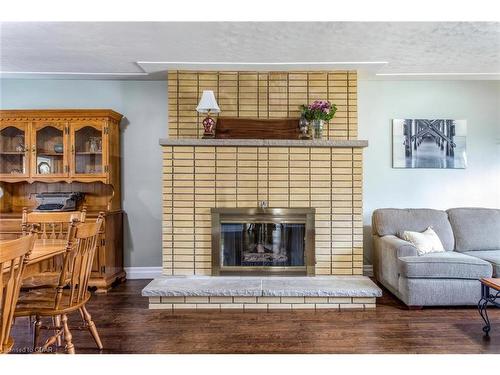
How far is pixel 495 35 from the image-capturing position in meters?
2.78

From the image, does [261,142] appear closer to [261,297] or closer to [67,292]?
[261,297]

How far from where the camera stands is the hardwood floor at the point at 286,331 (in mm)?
2301

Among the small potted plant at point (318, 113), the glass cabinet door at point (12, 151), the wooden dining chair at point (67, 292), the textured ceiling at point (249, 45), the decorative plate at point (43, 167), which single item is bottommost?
the wooden dining chair at point (67, 292)

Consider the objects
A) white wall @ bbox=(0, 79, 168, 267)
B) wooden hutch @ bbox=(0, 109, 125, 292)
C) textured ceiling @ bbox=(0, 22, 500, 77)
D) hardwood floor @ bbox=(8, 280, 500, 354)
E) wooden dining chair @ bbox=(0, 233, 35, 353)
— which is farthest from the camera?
white wall @ bbox=(0, 79, 168, 267)

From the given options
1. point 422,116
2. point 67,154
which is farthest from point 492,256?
point 67,154

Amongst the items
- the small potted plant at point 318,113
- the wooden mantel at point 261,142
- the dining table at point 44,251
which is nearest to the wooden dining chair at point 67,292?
the dining table at point 44,251

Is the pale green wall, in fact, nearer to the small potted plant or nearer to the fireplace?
the small potted plant

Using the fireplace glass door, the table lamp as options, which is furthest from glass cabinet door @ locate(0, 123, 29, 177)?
the fireplace glass door

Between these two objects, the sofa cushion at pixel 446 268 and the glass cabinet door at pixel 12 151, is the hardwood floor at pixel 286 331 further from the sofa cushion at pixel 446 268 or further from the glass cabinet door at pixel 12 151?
the glass cabinet door at pixel 12 151

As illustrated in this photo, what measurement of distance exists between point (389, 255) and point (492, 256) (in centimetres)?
98

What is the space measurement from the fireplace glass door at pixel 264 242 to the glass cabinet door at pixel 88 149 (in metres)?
1.56

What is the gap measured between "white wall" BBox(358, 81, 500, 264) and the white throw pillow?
2.20 feet

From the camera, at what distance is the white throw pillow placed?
333cm
